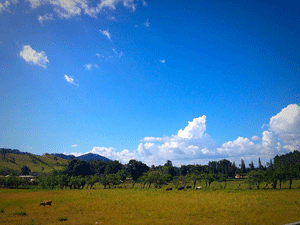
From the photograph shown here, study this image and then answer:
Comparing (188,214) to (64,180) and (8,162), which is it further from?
(8,162)

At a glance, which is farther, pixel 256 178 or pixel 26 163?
pixel 26 163

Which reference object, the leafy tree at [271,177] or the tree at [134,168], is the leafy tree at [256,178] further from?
the tree at [134,168]

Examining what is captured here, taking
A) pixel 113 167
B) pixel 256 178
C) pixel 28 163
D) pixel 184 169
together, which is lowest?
pixel 184 169

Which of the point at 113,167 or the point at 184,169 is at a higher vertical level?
the point at 113,167

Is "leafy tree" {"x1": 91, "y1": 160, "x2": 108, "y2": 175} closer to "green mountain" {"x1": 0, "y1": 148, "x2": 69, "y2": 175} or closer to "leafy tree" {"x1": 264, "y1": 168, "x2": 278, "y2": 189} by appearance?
"green mountain" {"x1": 0, "y1": 148, "x2": 69, "y2": 175}

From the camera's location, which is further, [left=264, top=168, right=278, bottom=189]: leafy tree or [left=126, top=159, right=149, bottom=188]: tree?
[left=126, top=159, right=149, bottom=188]: tree

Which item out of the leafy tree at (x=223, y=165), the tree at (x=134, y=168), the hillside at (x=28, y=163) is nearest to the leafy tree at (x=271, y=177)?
the tree at (x=134, y=168)

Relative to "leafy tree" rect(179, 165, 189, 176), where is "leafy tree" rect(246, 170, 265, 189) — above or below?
above

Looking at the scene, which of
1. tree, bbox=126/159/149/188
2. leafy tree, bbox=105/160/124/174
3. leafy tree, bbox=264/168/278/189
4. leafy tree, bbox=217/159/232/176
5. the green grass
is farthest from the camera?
leafy tree, bbox=217/159/232/176

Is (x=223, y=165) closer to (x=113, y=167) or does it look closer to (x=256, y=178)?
(x=113, y=167)

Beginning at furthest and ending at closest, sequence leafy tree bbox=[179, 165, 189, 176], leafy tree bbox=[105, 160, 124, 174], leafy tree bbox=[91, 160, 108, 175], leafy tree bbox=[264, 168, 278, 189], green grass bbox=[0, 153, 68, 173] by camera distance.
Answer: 1. leafy tree bbox=[179, 165, 189, 176]
2. green grass bbox=[0, 153, 68, 173]
3. leafy tree bbox=[91, 160, 108, 175]
4. leafy tree bbox=[105, 160, 124, 174]
5. leafy tree bbox=[264, 168, 278, 189]

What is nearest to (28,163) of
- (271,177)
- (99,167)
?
(99,167)

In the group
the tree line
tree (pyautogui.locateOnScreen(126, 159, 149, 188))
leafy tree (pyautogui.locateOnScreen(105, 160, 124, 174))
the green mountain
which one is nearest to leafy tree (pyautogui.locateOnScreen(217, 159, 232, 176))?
the tree line

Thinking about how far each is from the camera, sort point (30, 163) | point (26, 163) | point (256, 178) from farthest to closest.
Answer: point (30, 163)
point (26, 163)
point (256, 178)
